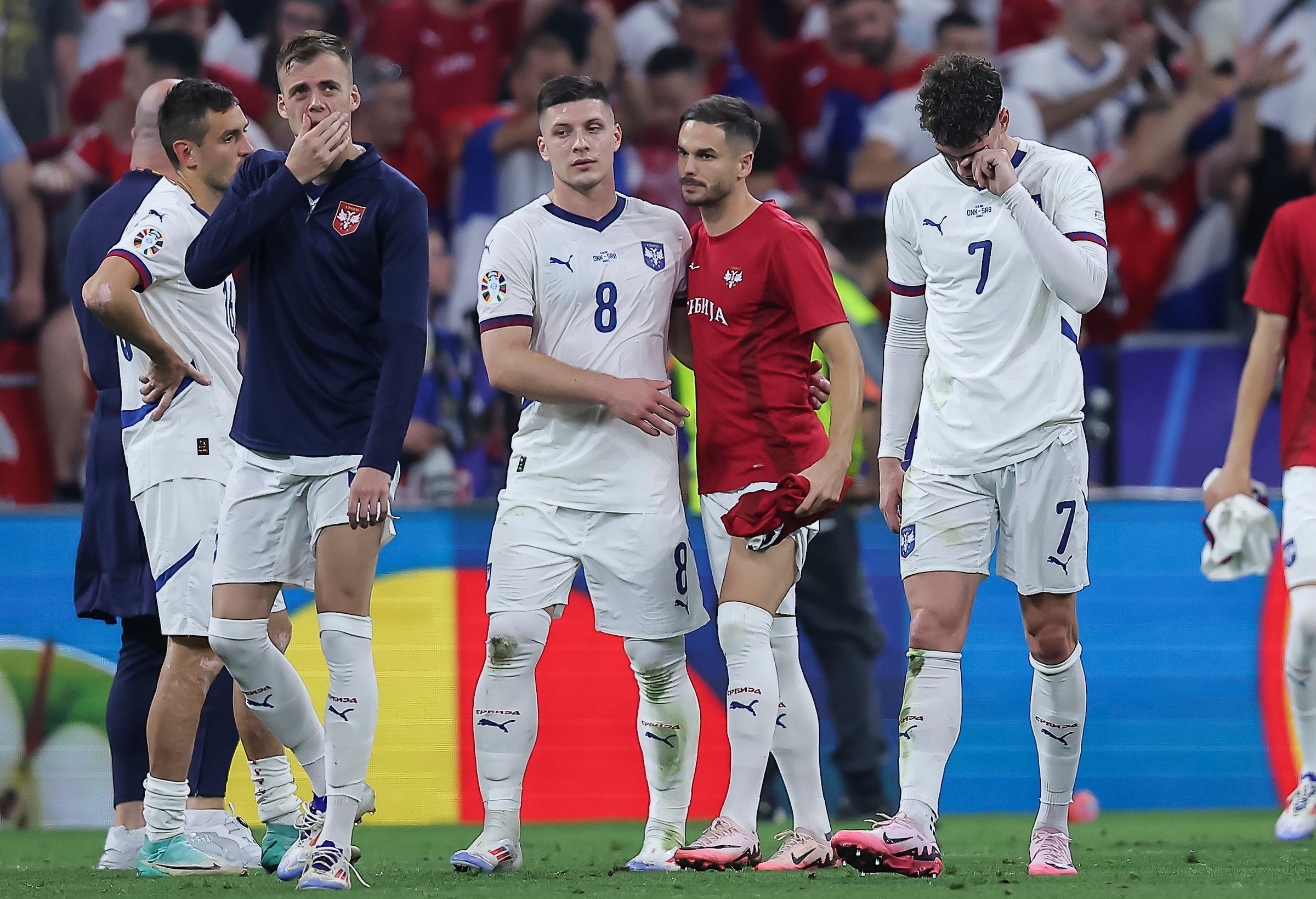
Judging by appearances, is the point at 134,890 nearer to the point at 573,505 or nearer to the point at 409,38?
the point at 573,505

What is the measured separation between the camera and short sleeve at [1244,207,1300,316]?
602cm

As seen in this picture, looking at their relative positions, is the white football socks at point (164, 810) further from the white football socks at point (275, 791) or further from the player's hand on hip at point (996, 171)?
the player's hand on hip at point (996, 171)

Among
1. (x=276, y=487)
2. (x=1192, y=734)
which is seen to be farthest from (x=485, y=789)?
(x=1192, y=734)

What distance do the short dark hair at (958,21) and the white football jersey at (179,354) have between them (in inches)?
234

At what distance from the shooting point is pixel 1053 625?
14.8ft

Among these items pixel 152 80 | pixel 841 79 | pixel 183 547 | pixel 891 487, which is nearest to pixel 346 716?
pixel 183 547

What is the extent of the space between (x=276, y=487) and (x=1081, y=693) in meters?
2.42

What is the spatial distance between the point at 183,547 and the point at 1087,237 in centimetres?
298

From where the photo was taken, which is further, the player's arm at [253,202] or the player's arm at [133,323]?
the player's arm at [133,323]

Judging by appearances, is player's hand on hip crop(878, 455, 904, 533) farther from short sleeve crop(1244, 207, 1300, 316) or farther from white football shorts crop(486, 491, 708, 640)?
short sleeve crop(1244, 207, 1300, 316)

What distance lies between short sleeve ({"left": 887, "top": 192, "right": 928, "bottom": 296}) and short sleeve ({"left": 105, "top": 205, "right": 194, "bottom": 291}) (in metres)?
2.27

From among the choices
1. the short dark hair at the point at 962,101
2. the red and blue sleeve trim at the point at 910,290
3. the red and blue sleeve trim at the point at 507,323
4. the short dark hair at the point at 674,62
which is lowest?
the red and blue sleeve trim at the point at 507,323

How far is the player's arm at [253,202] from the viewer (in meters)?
4.27

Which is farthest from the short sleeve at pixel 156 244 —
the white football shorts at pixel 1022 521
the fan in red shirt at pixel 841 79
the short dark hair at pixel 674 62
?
the fan in red shirt at pixel 841 79
